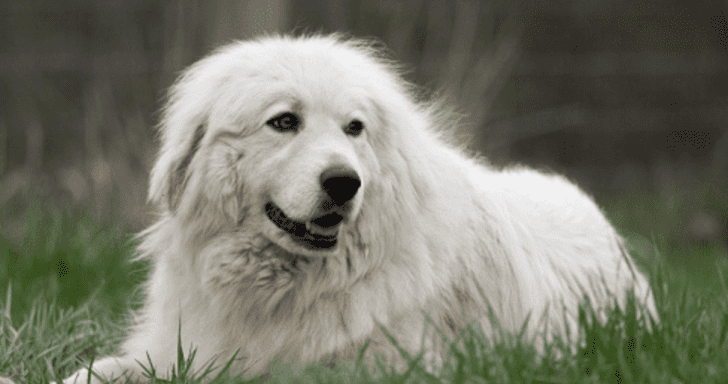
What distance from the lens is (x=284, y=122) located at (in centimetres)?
272

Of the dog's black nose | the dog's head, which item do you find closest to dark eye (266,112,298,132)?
the dog's head

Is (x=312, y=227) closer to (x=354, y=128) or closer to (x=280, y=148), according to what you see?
(x=280, y=148)

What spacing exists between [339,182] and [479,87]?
4397 millimetres

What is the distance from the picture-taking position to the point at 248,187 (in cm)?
271

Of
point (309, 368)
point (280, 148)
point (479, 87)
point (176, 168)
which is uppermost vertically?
point (479, 87)

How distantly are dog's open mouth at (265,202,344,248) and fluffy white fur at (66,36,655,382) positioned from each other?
0.02 metres

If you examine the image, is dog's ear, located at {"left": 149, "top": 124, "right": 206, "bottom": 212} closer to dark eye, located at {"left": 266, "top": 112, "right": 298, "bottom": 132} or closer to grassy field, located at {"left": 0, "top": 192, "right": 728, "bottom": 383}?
dark eye, located at {"left": 266, "top": 112, "right": 298, "bottom": 132}

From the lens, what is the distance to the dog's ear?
2902 mm

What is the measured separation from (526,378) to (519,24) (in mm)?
5840

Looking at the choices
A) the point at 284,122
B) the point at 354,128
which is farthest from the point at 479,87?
the point at 284,122

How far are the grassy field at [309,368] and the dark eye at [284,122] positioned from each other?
33.2 inches

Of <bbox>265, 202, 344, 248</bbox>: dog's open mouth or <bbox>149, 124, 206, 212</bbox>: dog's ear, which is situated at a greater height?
<bbox>265, 202, 344, 248</bbox>: dog's open mouth

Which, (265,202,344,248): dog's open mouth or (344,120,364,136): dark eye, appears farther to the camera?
(344,120,364,136): dark eye

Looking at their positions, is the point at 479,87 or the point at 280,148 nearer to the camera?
the point at 280,148
